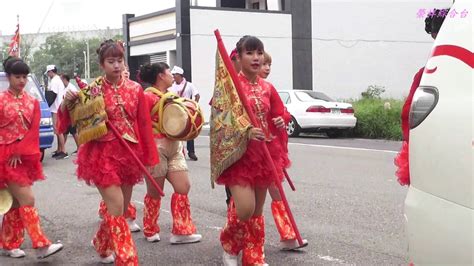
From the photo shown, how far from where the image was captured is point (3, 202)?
216 inches

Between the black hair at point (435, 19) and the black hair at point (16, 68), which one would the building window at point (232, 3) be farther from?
the black hair at point (435, 19)

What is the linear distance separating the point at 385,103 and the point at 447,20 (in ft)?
53.6

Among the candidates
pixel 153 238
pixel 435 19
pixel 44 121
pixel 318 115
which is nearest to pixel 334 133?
pixel 318 115

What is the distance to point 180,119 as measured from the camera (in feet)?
19.0

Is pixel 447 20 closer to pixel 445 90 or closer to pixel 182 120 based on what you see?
pixel 445 90

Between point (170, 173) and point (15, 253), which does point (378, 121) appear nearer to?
point (170, 173)

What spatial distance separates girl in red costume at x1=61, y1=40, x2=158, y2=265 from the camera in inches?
187

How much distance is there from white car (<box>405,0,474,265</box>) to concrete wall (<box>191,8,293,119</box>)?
2214 centimetres

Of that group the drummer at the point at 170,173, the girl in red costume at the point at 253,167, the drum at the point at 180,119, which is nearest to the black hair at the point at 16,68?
the drummer at the point at 170,173

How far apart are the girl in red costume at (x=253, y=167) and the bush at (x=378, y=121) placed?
13.2m

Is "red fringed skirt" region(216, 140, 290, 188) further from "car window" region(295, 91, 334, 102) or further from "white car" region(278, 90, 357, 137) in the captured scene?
"car window" region(295, 91, 334, 102)

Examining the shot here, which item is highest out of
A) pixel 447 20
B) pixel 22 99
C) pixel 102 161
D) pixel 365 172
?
pixel 447 20

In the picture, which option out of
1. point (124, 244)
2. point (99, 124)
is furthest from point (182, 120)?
point (124, 244)

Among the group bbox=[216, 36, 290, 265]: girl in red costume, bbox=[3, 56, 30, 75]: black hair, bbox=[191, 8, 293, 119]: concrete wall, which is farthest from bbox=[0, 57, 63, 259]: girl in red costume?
bbox=[191, 8, 293, 119]: concrete wall
